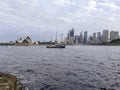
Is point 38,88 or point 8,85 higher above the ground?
point 8,85

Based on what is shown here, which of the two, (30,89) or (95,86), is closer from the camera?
(30,89)

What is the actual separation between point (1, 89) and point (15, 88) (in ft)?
4.94

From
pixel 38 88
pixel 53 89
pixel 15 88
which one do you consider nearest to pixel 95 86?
pixel 53 89

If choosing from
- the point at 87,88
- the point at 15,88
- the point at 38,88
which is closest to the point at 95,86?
the point at 87,88

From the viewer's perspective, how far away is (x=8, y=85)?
1068cm

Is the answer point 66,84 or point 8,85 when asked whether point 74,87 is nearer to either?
point 66,84

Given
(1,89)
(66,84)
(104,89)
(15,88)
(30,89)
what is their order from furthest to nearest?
(66,84) < (104,89) < (30,89) < (15,88) < (1,89)

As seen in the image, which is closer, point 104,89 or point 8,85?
point 8,85

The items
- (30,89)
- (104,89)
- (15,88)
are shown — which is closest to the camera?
(15,88)

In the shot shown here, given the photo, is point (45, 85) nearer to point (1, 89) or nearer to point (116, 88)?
point (116, 88)

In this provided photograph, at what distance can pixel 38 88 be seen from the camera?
25953mm

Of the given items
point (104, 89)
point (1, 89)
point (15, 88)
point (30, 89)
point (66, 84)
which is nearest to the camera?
point (1, 89)

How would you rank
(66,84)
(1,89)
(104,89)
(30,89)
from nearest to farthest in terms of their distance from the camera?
(1,89) → (30,89) → (104,89) → (66,84)

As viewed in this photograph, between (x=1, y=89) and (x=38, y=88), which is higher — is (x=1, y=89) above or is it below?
above
